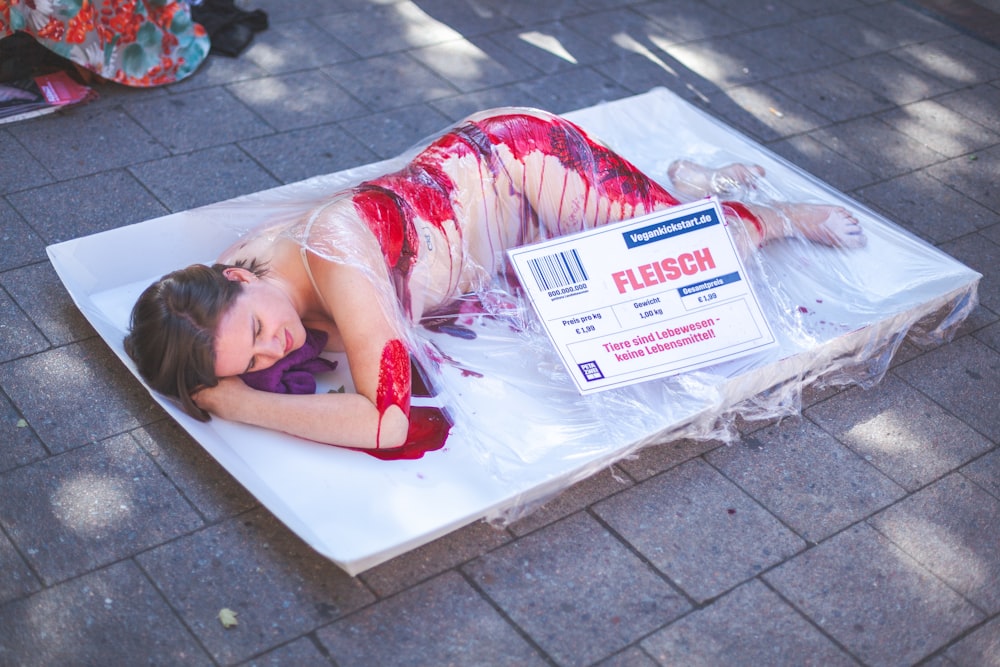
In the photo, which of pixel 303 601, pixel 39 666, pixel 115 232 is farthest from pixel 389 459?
pixel 115 232

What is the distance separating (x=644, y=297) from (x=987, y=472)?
931 mm

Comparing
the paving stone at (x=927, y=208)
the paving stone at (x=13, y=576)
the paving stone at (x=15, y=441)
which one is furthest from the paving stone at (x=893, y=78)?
the paving stone at (x=13, y=576)

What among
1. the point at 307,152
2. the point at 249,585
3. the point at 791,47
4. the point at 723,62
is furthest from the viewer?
the point at 791,47

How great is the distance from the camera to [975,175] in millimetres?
3693

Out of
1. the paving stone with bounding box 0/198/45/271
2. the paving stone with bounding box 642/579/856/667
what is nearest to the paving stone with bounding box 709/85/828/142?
the paving stone with bounding box 642/579/856/667

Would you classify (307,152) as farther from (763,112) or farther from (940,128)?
(940,128)

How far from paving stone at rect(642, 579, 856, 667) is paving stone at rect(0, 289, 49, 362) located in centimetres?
160

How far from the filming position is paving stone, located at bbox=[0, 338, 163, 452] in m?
2.28

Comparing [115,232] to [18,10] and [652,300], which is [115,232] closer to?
[18,10]

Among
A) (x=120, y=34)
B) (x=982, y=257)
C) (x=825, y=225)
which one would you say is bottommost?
(x=982, y=257)

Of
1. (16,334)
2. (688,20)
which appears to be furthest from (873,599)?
(688,20)

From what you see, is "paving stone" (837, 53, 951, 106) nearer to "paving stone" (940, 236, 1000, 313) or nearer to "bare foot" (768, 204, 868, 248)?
"paving stone" (940, 236, 1000, 313)

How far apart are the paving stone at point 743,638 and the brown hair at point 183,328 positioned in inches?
41.8

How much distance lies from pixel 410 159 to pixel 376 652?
136cm
